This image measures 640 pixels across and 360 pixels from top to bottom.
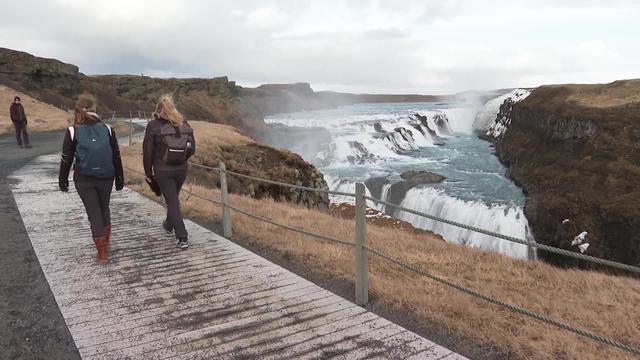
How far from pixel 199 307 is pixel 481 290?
3984mm

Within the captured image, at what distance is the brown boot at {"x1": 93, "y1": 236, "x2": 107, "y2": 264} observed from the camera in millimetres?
6370

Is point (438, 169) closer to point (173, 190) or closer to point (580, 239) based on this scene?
point (580, 239)

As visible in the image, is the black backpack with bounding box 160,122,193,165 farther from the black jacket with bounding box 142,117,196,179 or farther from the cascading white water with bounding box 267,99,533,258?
the cascading white water with bounding box 267,99,533,258

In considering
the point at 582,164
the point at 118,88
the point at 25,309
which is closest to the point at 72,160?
the point at 25,309

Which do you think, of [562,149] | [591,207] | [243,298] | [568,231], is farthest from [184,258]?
[562,149]

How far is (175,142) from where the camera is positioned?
20.9 ft

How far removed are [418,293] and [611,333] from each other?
2124 mm

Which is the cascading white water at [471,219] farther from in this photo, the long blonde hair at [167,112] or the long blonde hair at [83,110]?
the long blonde hair at [83,110]

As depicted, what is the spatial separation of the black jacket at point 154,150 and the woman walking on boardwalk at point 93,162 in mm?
380

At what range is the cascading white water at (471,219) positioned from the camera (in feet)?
73.4

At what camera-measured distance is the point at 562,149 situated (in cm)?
3350

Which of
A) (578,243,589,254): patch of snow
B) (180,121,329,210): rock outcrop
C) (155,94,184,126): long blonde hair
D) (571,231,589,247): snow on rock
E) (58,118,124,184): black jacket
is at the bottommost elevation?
(578,243,589,254): patch of snow

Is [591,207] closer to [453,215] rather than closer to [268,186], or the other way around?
[453,215]

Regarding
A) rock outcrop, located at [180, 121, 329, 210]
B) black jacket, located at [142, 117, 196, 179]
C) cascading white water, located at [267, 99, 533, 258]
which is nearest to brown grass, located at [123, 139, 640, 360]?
black jacket, located at [142, 117, 196, 179]
